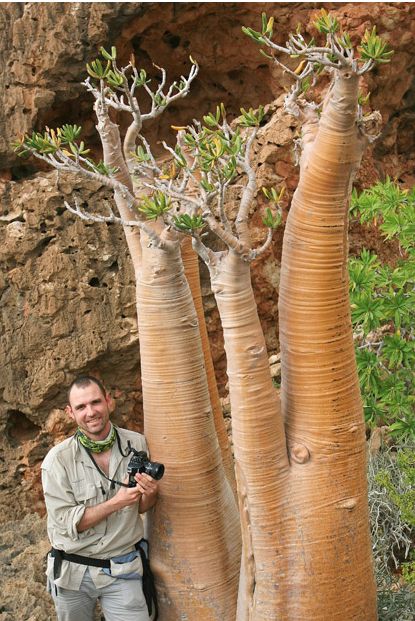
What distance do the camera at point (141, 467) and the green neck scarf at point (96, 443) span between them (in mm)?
109

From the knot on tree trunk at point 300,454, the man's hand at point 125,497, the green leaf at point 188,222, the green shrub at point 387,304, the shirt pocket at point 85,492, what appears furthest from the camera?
the green shrub at point 387,304

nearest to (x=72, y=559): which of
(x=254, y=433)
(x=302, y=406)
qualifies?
(x=254, y=433)

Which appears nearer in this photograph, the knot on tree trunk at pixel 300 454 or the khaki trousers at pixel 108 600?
the knot on tree trunk at pixel 300 454

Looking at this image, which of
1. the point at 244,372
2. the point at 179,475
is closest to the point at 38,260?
the point at 179,475

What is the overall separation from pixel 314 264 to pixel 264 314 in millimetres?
2623

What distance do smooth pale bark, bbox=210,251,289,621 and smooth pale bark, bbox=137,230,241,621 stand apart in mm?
396

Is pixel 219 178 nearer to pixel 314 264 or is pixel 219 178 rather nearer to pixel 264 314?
pixel 314 264

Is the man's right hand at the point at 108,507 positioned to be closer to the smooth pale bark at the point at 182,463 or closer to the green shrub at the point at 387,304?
the smooth pale bark at the point at 182,463

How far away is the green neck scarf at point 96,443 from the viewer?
10.0ft

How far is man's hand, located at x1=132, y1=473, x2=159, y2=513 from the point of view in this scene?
9.84ft

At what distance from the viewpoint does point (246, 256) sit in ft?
8.60

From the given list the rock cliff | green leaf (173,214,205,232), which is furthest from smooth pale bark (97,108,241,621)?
the rock cliff

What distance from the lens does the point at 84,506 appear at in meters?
2.99

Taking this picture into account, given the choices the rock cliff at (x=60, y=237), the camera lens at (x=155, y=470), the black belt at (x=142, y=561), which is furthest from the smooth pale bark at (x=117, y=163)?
the rock cliff at (x=60, y=237)
